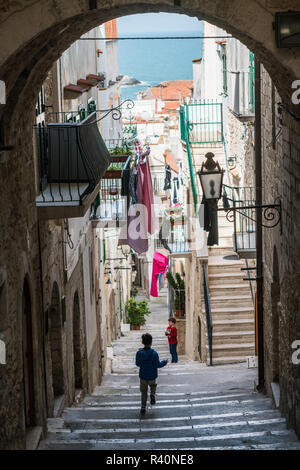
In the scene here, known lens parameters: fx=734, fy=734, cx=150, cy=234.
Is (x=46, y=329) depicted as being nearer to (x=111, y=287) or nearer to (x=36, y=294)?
(x=36, y=294)

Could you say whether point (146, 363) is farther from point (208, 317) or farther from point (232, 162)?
point (232, 162)

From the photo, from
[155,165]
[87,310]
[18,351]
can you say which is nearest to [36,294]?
[18,351]

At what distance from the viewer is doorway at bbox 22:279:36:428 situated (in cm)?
840

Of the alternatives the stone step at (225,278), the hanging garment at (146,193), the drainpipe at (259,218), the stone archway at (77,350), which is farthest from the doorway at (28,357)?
the stone step at (225,278)

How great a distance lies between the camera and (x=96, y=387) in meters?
15.4

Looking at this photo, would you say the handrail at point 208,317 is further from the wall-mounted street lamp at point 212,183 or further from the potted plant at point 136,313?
the potted plant at point 136,313

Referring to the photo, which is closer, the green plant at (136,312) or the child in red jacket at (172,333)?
the child in red jacket at (172,333)

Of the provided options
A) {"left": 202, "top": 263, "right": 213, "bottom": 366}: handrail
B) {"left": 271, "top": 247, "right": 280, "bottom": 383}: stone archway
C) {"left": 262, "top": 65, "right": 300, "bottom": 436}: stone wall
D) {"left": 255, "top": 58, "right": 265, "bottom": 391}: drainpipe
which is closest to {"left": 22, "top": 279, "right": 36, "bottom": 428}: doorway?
{"left": 262, "top": 65, "right": 300, "bottom": 436}: stone wall

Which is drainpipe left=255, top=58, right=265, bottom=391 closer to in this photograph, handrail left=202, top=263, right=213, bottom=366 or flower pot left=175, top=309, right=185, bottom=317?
handrail left=202, top=263, right=213, bottom=366

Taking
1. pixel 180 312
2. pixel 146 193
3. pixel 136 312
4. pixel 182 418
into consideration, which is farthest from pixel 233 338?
pixel 136 312

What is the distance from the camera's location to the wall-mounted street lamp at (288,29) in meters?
5.79

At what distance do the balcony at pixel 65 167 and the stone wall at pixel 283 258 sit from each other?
2550 mm

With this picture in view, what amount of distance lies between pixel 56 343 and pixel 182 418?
226 cm

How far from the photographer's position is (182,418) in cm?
987
